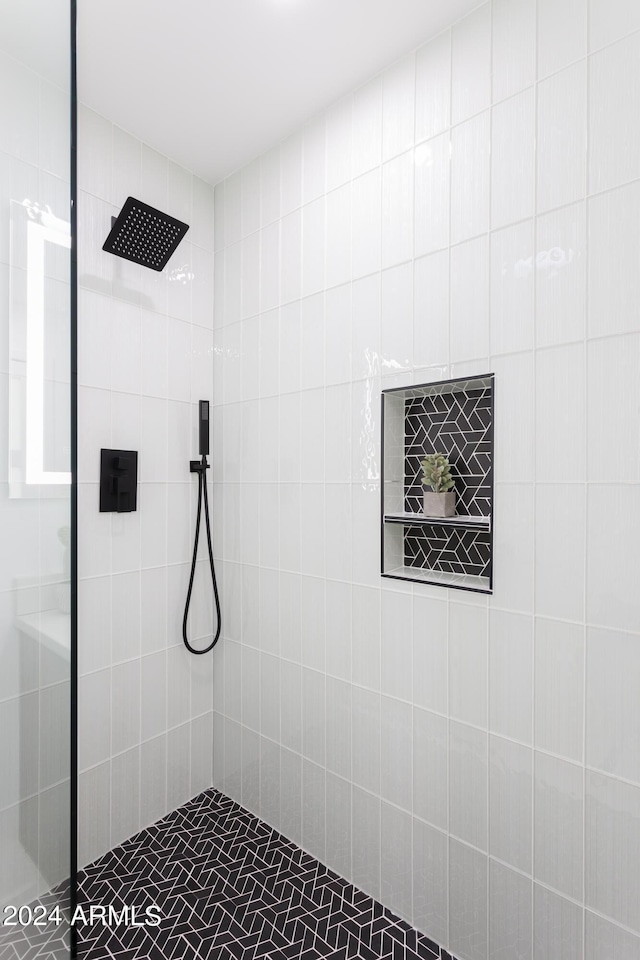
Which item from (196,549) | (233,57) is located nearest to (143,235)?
(233,57)

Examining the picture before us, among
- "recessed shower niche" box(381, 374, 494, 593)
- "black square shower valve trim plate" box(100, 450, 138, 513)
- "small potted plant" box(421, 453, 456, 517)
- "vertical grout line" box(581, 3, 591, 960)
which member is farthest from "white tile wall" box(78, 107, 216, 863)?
"vertical grout line" box(581, 3, 591, 960)

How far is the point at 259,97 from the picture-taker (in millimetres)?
1803

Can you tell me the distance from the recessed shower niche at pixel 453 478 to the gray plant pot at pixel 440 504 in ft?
0.10

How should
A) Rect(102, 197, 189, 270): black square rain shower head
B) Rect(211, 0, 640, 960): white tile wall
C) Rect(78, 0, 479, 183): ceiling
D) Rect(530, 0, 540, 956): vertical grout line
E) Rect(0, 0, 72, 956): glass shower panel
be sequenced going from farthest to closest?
Rect(102, 197, 189, 270): black square rain shower head, Rect(78, 0, 479, 183): ceiling, Rect(530, 0, 540, 956): vertical grout line, Rect(211, 0, 640, 960): white tile wall, Rect(0, 0, 72, 956): glass shower panel

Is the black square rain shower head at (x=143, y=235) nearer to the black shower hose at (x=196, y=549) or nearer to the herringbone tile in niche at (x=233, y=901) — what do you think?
the black shower hose at (x=196, y=549)

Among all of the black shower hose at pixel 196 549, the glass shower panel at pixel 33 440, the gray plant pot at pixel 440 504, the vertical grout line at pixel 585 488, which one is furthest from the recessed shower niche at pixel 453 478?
the glass shower panel at pixel 33 440

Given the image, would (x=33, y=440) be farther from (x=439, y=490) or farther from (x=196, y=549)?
(x=196, y=549)

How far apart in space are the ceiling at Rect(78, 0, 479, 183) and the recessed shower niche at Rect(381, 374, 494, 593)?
1020mm

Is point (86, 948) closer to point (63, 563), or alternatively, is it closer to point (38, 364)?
point (63, 563)

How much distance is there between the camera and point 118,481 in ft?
6.32

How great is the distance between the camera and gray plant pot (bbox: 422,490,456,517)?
1551mm

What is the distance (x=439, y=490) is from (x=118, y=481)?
1132mm

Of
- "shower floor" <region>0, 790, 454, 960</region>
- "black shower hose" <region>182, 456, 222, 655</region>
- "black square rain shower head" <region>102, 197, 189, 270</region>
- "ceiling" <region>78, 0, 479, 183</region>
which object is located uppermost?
"ceiling" <region>78, 0, 479, 183</region>

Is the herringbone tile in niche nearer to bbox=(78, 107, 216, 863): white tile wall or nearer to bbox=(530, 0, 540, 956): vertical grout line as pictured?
bbox=(78, 107, 216, 863): white tile wall
